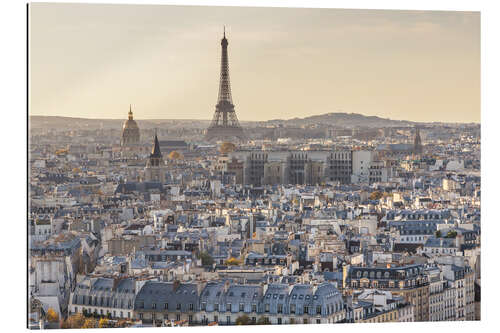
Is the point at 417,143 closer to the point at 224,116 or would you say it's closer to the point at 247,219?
the point at 247,219

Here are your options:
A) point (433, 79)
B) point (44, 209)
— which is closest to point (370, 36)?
point (433, 79)

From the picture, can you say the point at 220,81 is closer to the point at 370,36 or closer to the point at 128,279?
the point at 370,36

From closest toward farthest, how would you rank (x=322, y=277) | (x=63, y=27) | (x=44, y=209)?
(x=63, y=27)
(x=322, y=277)
(x=44, y=209)

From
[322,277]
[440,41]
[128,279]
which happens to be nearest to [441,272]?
[322,277]

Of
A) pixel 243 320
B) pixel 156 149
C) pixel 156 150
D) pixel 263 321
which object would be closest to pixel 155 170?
pixel 156 150

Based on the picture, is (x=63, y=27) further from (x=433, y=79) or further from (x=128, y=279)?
(x=433, y=79)

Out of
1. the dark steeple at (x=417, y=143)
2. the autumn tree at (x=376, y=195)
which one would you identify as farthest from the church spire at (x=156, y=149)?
the dark steeple at (x=417, y=143)

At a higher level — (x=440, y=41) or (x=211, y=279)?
(x=440, y=41)
